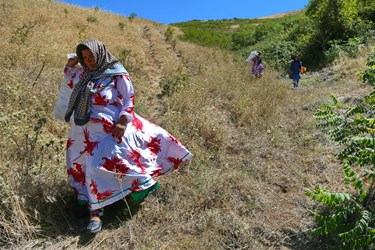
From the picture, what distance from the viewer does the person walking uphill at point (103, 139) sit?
2.79 metres

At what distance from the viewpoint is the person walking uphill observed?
9.16ft

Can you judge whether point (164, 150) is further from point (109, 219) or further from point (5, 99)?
point (5, 99)

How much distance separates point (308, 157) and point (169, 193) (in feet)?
6.60

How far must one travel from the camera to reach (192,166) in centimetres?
396

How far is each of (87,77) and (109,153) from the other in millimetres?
643

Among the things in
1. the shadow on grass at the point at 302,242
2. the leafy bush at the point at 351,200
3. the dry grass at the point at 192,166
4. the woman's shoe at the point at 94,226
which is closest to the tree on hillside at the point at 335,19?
the dry grass at the point at 192,166

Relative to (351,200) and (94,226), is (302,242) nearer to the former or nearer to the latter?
(351,200)

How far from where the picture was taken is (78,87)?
2.92 metres

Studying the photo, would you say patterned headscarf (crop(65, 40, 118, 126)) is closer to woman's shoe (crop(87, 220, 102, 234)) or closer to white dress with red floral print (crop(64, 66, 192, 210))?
white dress with red floral print (crop(64, 66, 192, 210))

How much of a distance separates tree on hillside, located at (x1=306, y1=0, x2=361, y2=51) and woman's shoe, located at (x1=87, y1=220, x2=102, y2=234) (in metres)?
12.2

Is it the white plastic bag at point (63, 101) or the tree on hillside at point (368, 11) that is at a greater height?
the tree on hillside at point (368, 11)

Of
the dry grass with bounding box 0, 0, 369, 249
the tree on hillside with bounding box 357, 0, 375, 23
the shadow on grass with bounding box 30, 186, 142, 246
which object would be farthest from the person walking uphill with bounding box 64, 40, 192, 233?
the tree on hillside with bounding box 357, 0, 375, 23

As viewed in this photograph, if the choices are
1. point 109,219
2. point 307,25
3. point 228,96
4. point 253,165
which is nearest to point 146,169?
point 109,219

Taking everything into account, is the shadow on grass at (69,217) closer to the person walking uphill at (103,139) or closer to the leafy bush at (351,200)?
the person walking uphill at (103,139)
